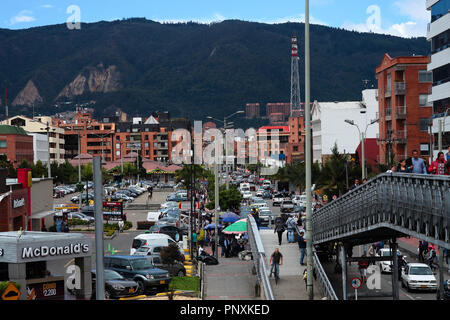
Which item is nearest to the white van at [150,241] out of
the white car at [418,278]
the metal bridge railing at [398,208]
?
the metal bridge railing at [398,208]

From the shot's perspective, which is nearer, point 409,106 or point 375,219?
point 375,219

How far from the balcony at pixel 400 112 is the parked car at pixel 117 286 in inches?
2113

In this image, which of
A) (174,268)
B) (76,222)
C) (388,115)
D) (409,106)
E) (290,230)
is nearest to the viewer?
(174,268)

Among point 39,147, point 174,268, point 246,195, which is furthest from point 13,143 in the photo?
point 174,268

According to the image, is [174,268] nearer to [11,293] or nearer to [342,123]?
[11,293]

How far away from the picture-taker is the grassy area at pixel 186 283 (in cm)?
2942

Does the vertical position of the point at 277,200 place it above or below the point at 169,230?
below

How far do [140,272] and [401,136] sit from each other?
52.2 meters

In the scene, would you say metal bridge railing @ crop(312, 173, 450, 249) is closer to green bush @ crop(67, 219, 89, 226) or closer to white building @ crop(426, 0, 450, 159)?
white building @ crop(426, 0, 450, 159)

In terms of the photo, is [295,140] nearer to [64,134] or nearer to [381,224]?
[64,134]

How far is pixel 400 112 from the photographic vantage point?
248ft

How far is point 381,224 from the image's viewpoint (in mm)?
22516

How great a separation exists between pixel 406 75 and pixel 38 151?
318ft
